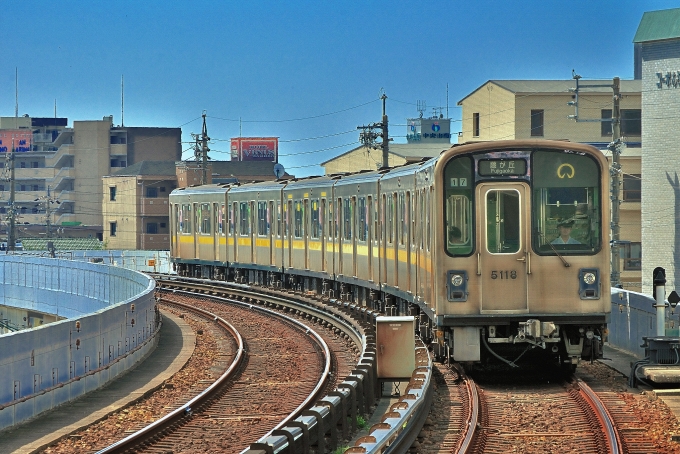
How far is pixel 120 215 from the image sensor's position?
90625 mm

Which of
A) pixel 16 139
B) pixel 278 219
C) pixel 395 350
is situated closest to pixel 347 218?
pixel 278 219

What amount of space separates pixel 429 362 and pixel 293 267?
17.9 m

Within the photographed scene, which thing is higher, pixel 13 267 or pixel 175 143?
pixel 175 143

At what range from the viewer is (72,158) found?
10856cm

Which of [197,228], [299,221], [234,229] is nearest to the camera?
[299,221]

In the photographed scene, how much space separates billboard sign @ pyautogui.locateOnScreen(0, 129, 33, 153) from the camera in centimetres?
11619

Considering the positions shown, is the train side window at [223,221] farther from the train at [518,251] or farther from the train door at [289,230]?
the train at [518,251]

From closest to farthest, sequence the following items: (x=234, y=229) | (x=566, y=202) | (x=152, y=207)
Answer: (x=566, y=202) → (x=234, y=229) → (x=152, y=207)

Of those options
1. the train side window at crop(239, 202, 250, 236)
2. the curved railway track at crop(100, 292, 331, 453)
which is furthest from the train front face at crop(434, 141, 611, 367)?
the train side window at crop(239, 202, 250, 236)

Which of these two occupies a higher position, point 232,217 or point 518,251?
point 232,217

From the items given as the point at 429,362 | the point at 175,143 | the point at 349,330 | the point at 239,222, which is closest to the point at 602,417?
the point at 429,362

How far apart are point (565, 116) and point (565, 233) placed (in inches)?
1558

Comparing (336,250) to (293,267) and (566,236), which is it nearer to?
(293,267)

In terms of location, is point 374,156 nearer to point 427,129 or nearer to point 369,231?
point 427,129
